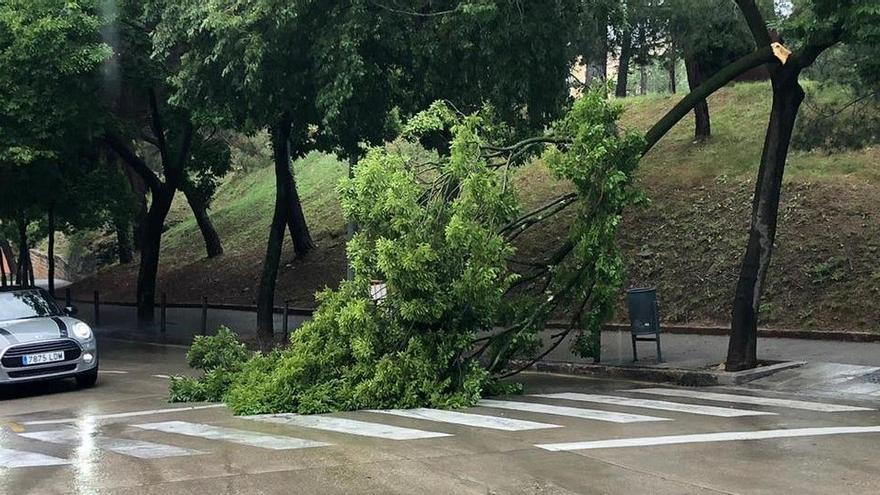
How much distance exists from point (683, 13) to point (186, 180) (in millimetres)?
16183

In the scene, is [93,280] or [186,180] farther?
[93,280]

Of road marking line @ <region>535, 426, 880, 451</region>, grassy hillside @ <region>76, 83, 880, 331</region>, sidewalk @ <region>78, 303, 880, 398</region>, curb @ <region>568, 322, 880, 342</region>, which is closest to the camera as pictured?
road marking line @ <region>535, 426, 880, 451</region>

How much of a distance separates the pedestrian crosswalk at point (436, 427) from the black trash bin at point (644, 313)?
2604 mm

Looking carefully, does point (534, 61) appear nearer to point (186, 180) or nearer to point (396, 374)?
point (396, 374)

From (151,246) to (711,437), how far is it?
20456 mm

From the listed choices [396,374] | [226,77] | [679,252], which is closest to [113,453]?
[396,374]

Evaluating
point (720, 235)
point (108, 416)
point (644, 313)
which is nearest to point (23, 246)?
point (720, 235)

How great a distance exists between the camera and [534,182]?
1105 inches

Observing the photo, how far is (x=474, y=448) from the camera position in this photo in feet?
27.4

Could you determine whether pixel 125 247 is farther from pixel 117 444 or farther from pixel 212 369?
pixel 117 444

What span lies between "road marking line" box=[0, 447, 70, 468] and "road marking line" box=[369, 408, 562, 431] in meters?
3.75

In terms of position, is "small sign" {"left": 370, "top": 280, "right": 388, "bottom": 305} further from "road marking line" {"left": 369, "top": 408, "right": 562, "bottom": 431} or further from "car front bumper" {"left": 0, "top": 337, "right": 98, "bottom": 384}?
"car front bumper" {"left": 0, "top": 337, "right": 98, "bottom": 384}

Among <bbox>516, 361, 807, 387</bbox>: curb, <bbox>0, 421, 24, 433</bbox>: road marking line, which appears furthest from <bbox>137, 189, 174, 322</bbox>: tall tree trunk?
<bbox>0, 421, 24, 433</bbox>: road marking line

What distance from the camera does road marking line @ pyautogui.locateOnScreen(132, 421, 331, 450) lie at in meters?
8.70
